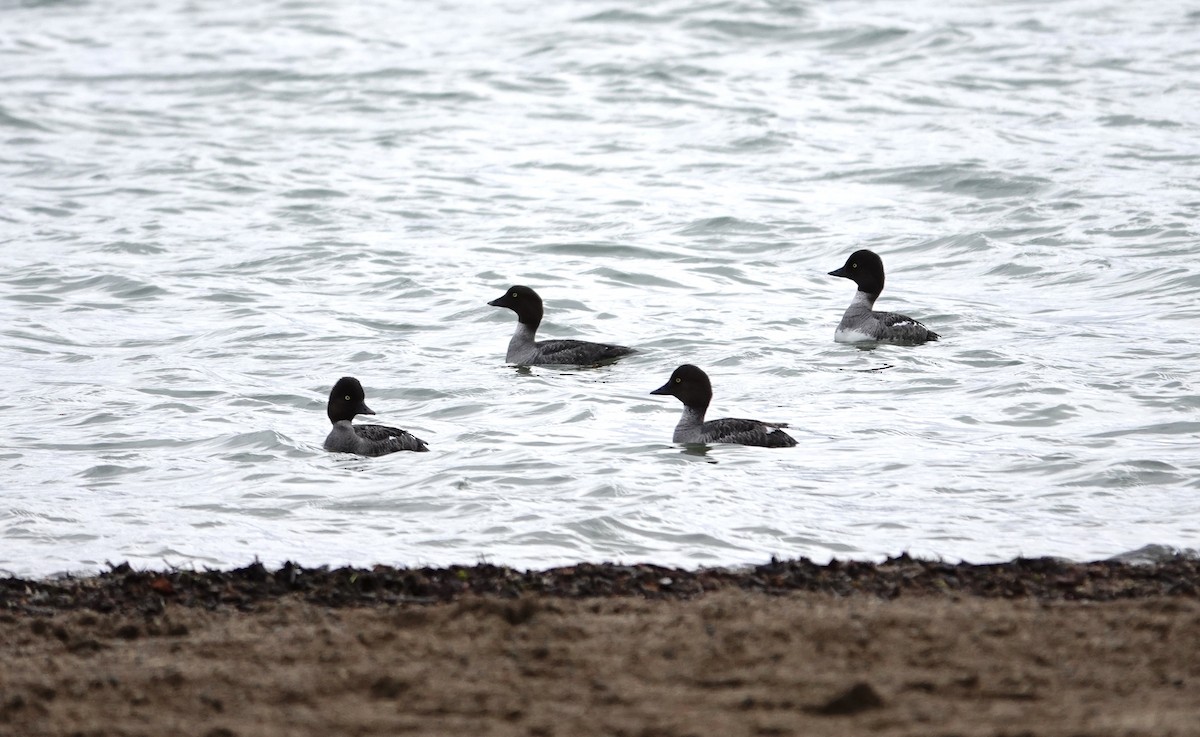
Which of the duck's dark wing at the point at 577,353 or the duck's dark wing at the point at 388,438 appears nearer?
the duck's dark wing at the point at 388,438

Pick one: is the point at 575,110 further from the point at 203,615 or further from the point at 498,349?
the point at 203,615

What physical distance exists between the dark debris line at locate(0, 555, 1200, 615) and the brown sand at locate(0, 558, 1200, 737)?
2 cm

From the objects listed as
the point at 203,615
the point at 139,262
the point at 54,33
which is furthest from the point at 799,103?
the point at 203,615

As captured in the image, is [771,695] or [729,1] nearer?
[771,695]

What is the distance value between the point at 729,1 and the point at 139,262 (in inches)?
800

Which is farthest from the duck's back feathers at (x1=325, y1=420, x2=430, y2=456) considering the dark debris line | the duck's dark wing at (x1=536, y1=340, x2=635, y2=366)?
the duck's dark wing at (x1=536, y1=340, x2=635, y2=366)

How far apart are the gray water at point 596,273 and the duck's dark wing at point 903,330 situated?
191mm

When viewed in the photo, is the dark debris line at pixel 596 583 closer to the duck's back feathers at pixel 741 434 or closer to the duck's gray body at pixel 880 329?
the duck's back feathers at pixel 741 434

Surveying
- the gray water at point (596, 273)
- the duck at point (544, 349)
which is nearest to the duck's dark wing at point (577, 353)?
the duck at point (544, 349)

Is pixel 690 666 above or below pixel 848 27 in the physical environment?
below

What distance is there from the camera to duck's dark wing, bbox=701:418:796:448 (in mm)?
11523

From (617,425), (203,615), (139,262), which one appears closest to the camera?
(203,615)

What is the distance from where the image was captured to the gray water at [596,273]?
398 inches

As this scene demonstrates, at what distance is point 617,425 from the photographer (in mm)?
12750
